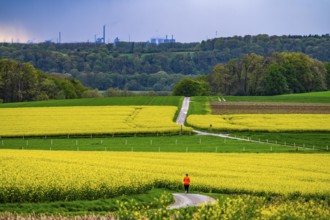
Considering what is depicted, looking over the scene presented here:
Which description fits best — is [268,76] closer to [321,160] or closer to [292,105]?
[292,105]

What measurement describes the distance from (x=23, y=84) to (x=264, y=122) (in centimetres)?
7314

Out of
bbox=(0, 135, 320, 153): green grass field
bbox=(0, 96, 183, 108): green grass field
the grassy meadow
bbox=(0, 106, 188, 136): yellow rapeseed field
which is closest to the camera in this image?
the grassy meadow

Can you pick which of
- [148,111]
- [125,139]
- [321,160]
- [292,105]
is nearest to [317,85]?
[292,105]

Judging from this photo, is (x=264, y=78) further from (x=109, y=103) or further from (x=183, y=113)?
(x=183, y=113)

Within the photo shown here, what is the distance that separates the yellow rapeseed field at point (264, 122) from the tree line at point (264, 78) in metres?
66.0

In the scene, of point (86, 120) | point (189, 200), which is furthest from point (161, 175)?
point (86, 120)

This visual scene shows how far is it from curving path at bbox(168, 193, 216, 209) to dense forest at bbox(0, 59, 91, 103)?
10601 centimetres

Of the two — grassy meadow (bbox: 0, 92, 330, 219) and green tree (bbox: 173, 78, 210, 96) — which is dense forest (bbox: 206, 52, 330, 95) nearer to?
green tree (bbox: 173, 78, 210, 96)

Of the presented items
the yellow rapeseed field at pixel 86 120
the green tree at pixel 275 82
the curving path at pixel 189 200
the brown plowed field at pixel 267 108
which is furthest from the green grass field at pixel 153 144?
the green tree at pixel 275 82

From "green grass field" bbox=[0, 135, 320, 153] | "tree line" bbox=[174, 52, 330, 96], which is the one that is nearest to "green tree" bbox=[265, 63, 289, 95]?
"tree line" bbox=[174, 52, 330, 96]

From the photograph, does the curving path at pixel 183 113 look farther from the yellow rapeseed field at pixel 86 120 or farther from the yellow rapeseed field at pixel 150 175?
the yellow rapeseed field at pixel 150 175

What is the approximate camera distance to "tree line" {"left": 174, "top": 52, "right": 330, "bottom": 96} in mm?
151875

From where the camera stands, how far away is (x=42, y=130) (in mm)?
71500

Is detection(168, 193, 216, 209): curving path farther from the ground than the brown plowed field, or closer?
farther from the ground
